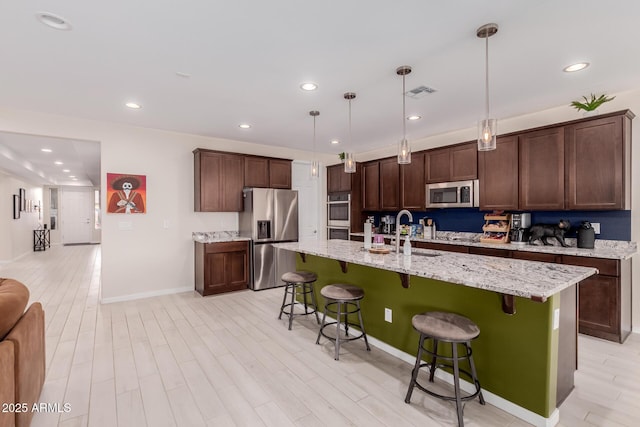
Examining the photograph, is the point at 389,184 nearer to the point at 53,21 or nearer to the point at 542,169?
the point at 542,169

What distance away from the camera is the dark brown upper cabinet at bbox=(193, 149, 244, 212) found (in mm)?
4984

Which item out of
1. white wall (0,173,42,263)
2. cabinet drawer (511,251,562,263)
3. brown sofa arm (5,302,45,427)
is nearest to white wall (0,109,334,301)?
brown sofa arm (5,302,45,427)

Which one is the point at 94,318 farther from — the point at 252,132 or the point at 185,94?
the point at 252,132

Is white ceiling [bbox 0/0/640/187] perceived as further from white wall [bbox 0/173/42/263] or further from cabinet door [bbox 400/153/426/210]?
white wall [bbox 0/173/42/263]

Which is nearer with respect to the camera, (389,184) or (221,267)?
(221,267)

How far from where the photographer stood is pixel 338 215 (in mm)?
6461

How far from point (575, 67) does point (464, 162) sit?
186cm

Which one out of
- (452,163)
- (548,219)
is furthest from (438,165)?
(548,219)

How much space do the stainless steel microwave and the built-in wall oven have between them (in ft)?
5.59

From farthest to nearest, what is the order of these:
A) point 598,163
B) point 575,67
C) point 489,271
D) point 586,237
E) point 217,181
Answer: point 217,181 → point 586,237 → point 598,163 → point 575,67 → point 489,271

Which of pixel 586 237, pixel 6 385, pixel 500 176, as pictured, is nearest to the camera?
pixel 6 385

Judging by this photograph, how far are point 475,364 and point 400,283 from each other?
80 centimetres

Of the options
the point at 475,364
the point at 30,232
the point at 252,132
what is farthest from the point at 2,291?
the point at 30,232

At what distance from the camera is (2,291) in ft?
6.10
